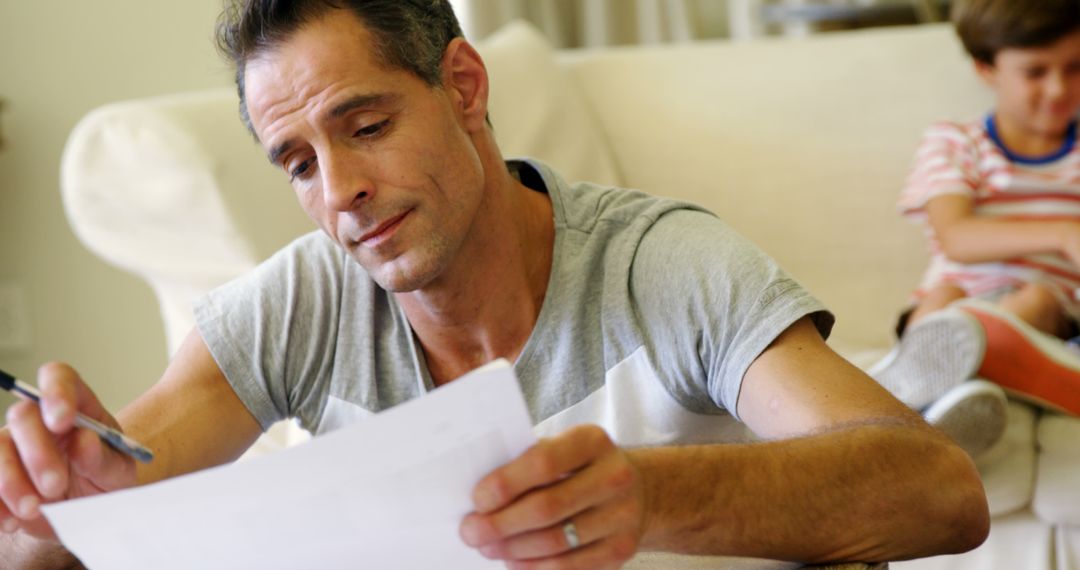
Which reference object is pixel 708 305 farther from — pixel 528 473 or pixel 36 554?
pixel 36 554

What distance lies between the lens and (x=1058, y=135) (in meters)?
2.08

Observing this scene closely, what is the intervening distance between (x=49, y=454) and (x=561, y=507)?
0.38 m

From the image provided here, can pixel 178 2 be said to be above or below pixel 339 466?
below

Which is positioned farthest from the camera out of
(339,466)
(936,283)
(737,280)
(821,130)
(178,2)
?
(178,2)

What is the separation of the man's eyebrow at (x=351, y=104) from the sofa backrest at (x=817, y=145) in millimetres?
1104

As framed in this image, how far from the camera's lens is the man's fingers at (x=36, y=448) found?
0.88 m

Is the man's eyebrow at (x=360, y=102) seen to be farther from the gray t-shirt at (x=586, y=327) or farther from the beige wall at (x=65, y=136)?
the beige wall at (x=65, y=136)

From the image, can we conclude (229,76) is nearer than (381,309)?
No

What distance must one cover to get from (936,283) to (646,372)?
1.03 metres

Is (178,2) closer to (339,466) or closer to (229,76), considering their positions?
(229,76)

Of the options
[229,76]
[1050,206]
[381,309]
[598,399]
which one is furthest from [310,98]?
[229,76]

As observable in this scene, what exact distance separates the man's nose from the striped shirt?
119 centimetres

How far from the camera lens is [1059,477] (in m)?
1.66

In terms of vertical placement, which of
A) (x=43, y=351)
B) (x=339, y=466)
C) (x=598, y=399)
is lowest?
(x=43, y=351)
